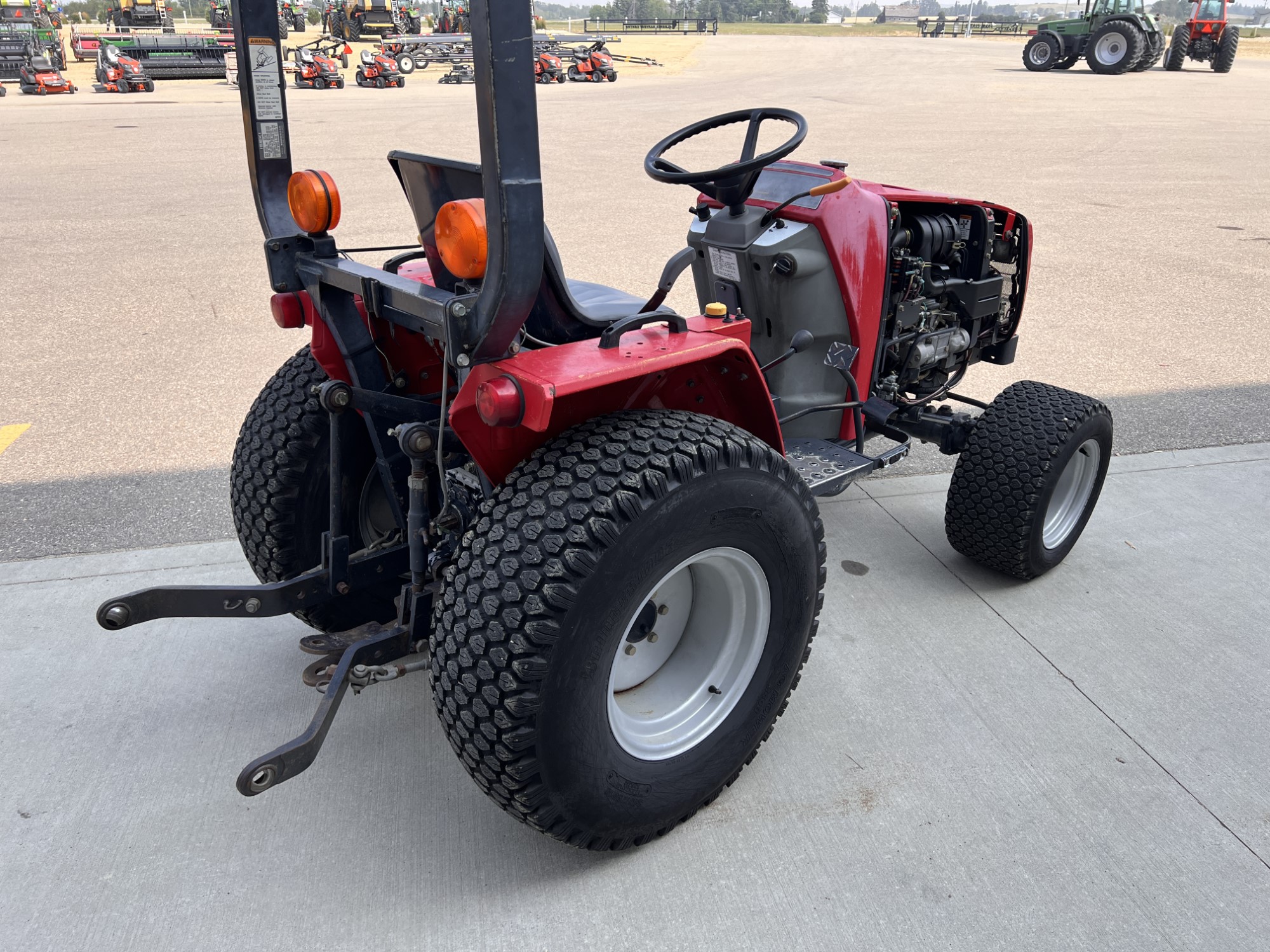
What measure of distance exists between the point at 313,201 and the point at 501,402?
75cm

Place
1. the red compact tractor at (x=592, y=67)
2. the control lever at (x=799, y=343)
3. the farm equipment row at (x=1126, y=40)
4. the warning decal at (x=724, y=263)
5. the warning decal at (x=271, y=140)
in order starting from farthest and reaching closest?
the red compact tractor at (x=592, y=67) < the farm equipment row at (x=1126, y=40) < the warning decal at (x=724, y=263) < the control lever at (x=799, y=343) < the warning decal at (x=271, y=140)

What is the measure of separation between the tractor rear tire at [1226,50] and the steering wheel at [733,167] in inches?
1077

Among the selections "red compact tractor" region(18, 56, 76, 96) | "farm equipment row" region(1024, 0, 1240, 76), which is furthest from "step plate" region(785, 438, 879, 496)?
"farm equipment row" region(1024, 0, 1240, 76)

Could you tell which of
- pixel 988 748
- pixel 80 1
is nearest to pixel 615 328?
pixel 988 748

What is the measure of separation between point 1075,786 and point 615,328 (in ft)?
4.89

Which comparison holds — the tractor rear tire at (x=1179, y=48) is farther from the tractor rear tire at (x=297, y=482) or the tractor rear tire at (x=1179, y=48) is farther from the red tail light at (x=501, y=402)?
the red tail light at (x=501, y=402)

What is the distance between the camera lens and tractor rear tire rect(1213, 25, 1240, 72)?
2386cm

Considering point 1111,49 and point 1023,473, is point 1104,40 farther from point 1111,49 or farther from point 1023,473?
point 1023,473

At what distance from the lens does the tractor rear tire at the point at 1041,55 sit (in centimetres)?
2464

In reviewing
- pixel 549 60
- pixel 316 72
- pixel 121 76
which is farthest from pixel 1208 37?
pixel 121 76

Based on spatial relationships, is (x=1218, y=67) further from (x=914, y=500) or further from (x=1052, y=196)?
(x=914, y=500)

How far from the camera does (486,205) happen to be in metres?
1.51

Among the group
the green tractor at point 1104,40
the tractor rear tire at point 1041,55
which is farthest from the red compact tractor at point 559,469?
the tractor rear tire at point 1041,55

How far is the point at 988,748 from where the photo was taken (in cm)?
228
